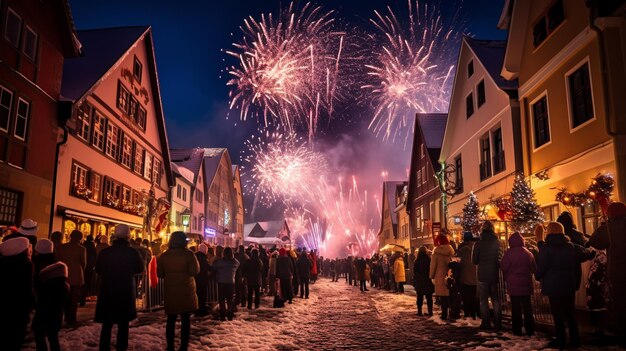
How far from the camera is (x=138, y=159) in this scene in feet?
87.5

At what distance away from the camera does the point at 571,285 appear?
7.63 meters

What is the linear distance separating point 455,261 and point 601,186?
392 cm

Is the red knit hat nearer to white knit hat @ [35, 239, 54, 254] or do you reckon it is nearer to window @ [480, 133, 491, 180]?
white knit hat @ [35, 239, 54, 254]

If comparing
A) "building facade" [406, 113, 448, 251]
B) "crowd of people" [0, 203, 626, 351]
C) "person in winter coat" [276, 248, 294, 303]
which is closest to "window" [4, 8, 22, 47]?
"crowd of people" [0, 203, 626, 351]

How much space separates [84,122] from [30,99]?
4.20m

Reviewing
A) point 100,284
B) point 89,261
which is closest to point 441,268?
point 100,284

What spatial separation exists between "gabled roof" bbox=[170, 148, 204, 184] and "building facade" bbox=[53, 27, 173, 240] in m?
9.04

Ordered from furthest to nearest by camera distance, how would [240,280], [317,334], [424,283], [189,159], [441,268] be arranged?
[189,159] < [240,280] < [424,283] < [441,268] < [317,334]

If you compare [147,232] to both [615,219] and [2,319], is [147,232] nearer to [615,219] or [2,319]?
[2,319]

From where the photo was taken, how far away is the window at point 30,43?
1548cm

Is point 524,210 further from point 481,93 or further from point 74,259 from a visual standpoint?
point 74,259

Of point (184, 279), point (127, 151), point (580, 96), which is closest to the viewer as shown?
point (184, 279)

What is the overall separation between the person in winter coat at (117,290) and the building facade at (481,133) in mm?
12498

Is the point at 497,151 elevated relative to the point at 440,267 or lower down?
elevated
